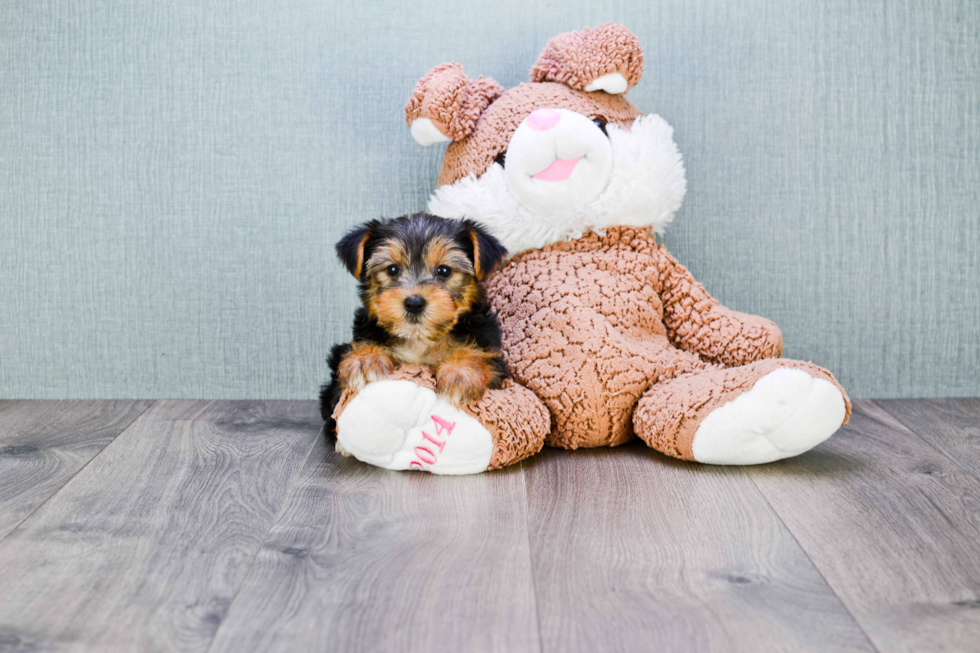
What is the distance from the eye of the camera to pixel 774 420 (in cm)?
194

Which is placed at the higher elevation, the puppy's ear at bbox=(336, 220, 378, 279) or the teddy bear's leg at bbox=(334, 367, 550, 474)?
the puppy's ear at bbox=(336, 220, 378, 279)

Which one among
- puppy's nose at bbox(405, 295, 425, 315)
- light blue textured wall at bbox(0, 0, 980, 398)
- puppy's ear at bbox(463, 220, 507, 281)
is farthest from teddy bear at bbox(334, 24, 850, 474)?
light blue textured wall at bbox(0, 0, 980, 398)

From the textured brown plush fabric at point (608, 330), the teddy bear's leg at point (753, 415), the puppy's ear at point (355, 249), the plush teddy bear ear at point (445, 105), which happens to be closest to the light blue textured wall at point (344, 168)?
the plush teddy bear ear at point (445, 105)

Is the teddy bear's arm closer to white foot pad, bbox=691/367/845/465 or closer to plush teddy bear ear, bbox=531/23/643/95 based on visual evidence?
white foot pad, bbox=691/367/845/465

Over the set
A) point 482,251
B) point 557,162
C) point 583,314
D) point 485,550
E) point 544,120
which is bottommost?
point 485,550

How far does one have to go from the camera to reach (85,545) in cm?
158

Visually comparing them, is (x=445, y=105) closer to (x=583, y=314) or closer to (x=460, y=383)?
(x=583, y=314)

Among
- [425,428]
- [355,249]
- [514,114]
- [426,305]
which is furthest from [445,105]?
[425,428]

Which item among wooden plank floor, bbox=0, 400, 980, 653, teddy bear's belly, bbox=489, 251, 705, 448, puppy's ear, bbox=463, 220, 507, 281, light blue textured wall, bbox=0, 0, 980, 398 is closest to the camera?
wooden plank floor, bbox=0, 400, 980, 653

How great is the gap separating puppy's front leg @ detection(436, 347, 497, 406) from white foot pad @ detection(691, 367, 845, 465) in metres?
0.57

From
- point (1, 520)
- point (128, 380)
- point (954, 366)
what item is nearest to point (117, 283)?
point (128, 380)

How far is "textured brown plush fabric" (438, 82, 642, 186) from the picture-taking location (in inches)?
91.6

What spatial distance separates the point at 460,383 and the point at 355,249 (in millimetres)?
449

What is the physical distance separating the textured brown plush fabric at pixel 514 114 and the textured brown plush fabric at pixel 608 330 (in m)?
0.32
